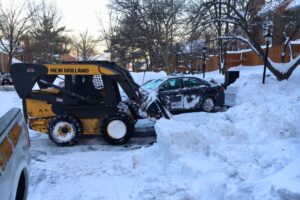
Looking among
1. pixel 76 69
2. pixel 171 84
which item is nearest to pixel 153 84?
pixel 171 84

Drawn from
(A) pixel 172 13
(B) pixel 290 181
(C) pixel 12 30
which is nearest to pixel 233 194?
(B) pixel 290 181

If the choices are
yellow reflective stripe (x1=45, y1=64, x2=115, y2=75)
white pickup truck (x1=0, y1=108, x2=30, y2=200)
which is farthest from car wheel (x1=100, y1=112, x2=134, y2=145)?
white pickup truck (x1=0, y1=108, x2=30, y2=200)

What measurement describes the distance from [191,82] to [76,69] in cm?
581

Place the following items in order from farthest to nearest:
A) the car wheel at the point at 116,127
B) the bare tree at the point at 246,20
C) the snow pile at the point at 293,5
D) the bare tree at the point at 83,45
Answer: the bare tree at the point at 83,45
the snow pile at the point at 293,5
the bare tree at the point at 246,20
the car wheel at the point at 116,127

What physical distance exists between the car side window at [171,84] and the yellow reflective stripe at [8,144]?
396 inches

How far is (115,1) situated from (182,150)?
29.3m

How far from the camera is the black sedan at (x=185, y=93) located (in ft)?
45.5

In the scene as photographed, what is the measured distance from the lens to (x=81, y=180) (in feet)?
21.4

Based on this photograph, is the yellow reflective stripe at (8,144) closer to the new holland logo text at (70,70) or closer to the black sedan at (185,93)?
the new holland logo text at (70,70)

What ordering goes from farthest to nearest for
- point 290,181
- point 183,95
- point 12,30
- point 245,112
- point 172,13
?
point 12,30 → point 172,13 → point 183,95 → point 245,112 → point 290,181

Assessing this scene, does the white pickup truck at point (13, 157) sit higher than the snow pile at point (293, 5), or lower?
lower

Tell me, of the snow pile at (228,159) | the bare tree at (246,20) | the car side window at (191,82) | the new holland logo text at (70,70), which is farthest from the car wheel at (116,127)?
the bare tree at (246,20)

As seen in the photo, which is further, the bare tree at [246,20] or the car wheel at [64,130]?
the bare tree at [246,20]

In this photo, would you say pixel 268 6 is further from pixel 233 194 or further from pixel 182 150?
pixel 233 194
